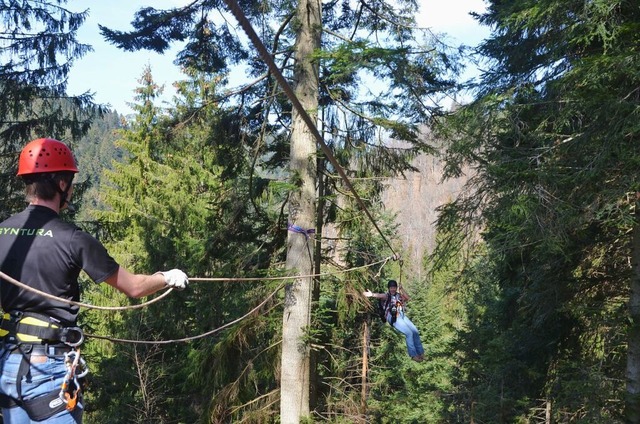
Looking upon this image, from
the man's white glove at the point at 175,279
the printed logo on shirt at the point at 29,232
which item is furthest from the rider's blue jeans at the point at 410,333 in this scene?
the printed logo on shirt at the point at 29,232

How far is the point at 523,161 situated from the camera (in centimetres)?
770

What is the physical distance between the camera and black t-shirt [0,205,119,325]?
250 cm

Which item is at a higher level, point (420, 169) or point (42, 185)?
point (420, 169)

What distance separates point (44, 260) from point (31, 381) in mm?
532

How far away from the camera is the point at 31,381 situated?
96.9 inches

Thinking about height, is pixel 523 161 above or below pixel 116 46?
below

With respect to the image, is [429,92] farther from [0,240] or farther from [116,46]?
[0,240]

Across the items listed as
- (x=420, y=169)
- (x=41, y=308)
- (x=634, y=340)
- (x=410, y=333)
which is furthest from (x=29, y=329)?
(x=420, y=169)

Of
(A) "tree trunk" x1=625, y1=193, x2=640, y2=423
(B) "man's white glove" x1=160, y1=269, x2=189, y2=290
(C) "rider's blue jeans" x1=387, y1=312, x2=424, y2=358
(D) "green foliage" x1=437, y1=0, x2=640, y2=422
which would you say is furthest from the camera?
(C) "rider's blue jeans" x1=387, y1=312, x2=424, y2=358

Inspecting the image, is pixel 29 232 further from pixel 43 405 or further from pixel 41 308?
pixel 43 405

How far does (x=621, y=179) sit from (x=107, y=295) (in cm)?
1616

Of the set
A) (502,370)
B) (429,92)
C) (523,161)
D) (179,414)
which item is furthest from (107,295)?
(523,161)

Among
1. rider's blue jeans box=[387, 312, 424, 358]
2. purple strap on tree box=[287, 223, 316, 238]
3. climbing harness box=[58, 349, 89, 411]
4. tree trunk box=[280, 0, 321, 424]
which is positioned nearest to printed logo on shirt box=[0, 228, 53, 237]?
climbing harness box=[58, 349, 89, 411]

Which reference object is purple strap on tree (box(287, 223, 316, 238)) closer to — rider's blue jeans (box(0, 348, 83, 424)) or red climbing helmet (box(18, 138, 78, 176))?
red climbing helmet (box(18, 138, 78, 176))
